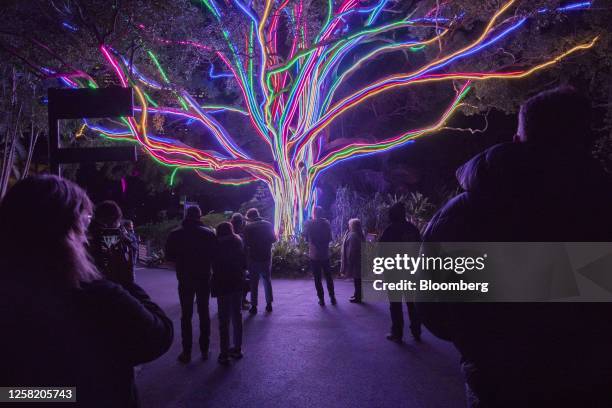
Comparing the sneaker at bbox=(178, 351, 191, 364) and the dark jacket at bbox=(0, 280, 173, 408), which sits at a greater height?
the dark jacket at bbox=(0, 280, 173, 408)

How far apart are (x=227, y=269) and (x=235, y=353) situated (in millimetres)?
1078

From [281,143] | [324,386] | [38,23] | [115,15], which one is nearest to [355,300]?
[324,386]

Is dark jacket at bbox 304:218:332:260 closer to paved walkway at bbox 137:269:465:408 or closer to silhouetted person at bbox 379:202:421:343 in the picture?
paved walkway at bbox 137:269:465:408

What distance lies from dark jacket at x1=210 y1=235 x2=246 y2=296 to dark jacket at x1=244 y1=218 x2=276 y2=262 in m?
2.29

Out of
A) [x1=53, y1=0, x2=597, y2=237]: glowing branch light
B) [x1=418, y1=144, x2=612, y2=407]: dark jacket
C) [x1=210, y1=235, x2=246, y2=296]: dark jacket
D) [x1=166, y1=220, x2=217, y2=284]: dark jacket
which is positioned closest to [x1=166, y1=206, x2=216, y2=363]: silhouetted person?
[x1=166, y1=220, x2=217, y2=284]: dark jacket

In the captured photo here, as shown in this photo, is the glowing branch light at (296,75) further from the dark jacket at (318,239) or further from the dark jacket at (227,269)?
the dark jacket at (227,269)

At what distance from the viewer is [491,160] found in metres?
1.73

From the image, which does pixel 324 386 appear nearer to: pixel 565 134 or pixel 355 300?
pixel 565 134

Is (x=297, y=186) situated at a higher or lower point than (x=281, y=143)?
lower

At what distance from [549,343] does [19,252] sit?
5.98 feet

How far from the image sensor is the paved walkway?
449 centimetres

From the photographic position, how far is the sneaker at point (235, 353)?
588cm

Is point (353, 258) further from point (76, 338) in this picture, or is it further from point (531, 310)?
point (76, 338)

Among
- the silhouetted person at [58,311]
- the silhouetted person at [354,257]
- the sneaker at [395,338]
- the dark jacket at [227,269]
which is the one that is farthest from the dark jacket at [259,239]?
the silhouetted person at [58,311]
